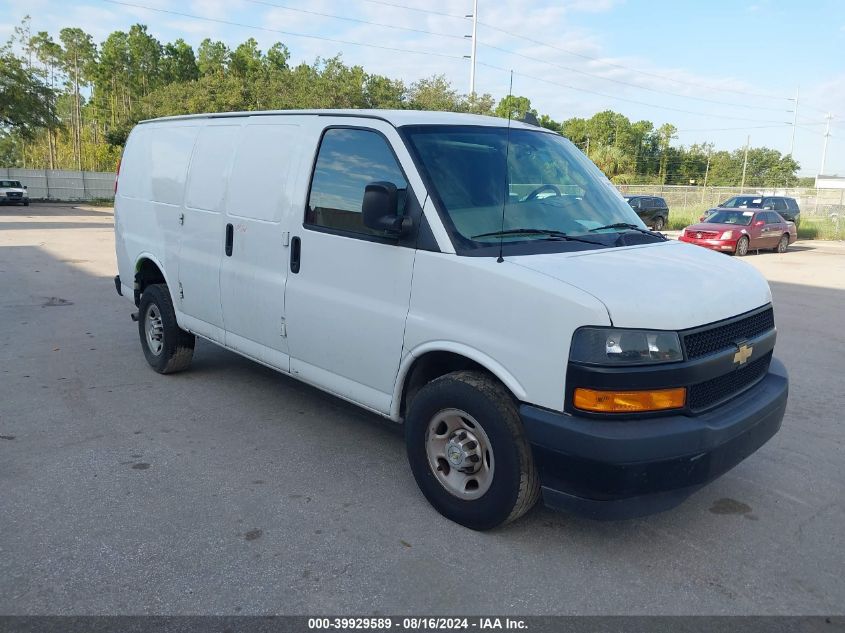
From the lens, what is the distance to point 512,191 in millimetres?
3887

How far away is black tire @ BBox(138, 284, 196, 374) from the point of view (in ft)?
19.5

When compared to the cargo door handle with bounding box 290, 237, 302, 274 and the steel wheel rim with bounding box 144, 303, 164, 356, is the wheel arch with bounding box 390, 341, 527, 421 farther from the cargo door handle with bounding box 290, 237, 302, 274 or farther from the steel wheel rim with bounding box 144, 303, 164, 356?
the steel wheel rim with bounding box 144, 303, 164, 356

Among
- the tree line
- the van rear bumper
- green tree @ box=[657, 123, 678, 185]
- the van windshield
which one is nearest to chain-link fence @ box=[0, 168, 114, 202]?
the tree line

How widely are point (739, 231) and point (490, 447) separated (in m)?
19.8

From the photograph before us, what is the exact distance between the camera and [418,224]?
142 inches

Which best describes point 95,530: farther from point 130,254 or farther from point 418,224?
point 130,254

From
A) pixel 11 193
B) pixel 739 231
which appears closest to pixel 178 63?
pixel 11 193

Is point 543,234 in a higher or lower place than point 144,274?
higher

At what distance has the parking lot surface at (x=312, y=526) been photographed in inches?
118

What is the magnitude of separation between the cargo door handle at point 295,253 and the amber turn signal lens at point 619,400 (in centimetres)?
213

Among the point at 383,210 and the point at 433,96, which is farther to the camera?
the point at 433,96

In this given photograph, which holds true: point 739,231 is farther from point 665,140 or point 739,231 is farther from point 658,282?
point 665,140

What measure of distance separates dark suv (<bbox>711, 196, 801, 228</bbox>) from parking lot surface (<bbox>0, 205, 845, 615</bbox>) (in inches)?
865

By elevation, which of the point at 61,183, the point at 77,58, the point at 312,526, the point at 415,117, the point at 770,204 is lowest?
the point at 312,526
